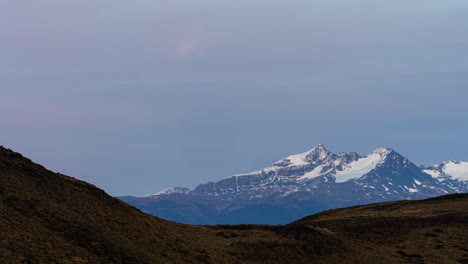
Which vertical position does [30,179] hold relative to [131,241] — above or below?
above

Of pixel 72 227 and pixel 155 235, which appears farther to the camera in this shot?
pixel 155 235

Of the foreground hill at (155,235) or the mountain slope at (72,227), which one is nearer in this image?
the mountain slope at (72,227)

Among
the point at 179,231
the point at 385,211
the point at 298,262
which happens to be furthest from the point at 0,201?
the point at 385,211

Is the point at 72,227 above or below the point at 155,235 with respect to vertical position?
below

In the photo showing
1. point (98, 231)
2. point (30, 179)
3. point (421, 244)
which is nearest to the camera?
point (98, 231)

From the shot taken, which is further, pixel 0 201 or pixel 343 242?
pixel 343 242

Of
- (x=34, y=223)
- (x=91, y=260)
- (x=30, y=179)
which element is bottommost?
(x=91, y=260)

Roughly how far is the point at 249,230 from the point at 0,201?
27.2 m

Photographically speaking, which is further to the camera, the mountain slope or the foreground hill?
the foreground hill

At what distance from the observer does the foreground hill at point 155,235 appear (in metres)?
39.1

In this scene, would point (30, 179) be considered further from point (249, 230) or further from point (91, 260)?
point (249, 230)

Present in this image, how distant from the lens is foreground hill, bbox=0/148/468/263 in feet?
128

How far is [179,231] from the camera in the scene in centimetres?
5597

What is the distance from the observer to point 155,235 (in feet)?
166
